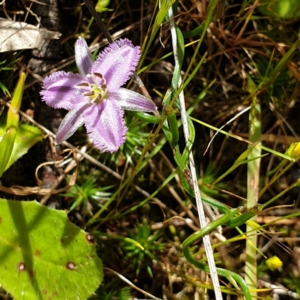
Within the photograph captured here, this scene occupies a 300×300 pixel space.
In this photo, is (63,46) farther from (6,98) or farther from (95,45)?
(6,98)

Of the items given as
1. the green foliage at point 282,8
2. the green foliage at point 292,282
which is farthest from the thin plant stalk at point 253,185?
the green foliage at point 282,8

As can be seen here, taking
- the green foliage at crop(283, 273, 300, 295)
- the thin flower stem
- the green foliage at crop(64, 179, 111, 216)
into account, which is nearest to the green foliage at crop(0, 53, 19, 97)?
the green foliage at crop(64, 179, 111, 216)

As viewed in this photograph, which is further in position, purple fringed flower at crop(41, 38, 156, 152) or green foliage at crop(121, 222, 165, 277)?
green foliage at crop(121, 222, 165, 277)

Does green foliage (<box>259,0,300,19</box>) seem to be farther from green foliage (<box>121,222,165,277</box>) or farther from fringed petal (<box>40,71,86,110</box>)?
green foliage (<box>121,222,165,277</box>)

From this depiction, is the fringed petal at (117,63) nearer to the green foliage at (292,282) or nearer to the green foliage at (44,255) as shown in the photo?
the green foliage at (44,255)

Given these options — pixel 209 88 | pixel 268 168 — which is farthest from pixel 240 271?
pixel 209 88

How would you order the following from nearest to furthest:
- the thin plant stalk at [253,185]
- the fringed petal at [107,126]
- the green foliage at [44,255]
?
1. the fringed petal at [107,126]
2. the green foliage at [44,255]
3. the thin plant stalk at [253,185]
